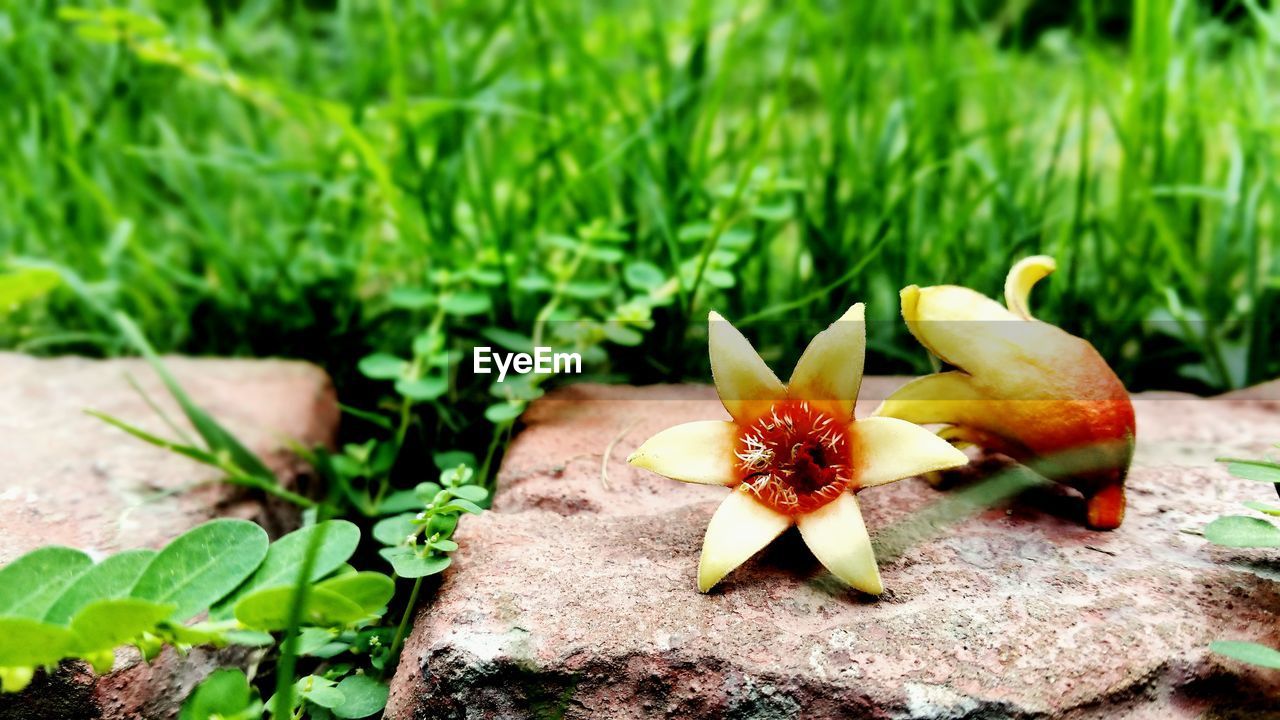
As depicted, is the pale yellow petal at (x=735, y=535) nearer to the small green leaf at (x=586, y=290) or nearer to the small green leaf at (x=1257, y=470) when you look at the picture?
the small green leaf at (x=1257, y=470)

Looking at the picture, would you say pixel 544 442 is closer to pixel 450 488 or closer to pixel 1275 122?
pixel 450 488

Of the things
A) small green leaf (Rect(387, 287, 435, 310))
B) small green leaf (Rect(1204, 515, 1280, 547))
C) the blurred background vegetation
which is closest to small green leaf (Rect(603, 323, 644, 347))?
the blurred background vegetation

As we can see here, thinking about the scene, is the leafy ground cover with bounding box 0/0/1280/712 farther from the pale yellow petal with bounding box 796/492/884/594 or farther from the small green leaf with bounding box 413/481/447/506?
the pale yellow petal with bounding box 796/492/884/594

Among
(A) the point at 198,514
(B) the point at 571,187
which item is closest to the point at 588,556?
(A) the point at 198,514

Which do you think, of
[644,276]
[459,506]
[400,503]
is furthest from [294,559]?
[644,276]

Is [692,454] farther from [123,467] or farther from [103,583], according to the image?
[123,467]

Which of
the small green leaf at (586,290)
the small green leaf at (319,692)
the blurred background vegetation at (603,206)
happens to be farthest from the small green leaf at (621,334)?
the small green leaf at (319,692)
